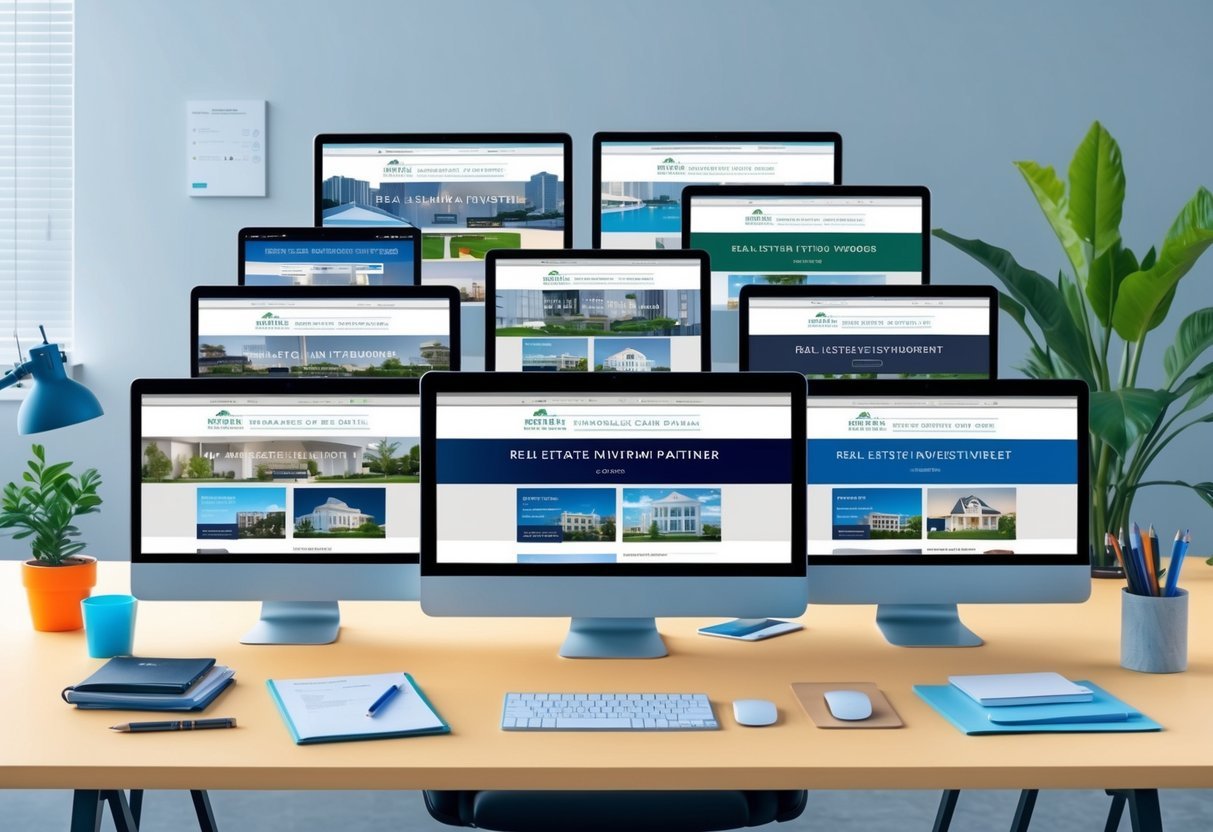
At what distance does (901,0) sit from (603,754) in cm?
325

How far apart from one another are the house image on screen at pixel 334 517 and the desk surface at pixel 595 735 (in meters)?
0.18

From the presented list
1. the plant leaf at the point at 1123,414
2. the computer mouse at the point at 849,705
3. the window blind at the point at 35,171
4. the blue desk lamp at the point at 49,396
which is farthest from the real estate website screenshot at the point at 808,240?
the window blind at the point at 35,171

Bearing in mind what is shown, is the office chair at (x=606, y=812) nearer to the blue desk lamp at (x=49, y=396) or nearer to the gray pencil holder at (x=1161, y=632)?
the gray pencil holder at (x=1161, y=632)

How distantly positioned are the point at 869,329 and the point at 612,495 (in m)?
0.64

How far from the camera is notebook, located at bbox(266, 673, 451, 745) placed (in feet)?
4.28

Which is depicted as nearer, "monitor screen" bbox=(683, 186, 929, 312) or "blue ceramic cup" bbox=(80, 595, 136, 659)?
"blue ceramic cup" bbox=(80, 595, 136, 659)

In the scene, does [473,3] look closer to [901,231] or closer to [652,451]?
[901,231]

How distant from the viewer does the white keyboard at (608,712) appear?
4.39 ft

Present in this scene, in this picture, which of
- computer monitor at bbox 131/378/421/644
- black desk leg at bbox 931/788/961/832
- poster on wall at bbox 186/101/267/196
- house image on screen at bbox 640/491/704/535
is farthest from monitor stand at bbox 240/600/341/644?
poster on wall at bbox 186/101/267/196

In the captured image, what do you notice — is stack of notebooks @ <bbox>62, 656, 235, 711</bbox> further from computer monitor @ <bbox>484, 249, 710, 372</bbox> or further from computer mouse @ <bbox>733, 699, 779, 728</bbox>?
computer monitor @ <bbox>484, 249, 710, 372</bbox>

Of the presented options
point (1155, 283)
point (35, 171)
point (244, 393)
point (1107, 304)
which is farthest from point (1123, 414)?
point (35, 171)

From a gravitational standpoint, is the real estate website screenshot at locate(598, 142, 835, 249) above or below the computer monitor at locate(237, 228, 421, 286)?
above

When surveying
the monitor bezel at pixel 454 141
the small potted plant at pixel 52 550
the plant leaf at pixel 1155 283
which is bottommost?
the small potted plant at pixel 52 550

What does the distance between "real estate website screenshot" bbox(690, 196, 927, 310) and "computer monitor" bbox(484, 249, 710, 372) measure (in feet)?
1.02
